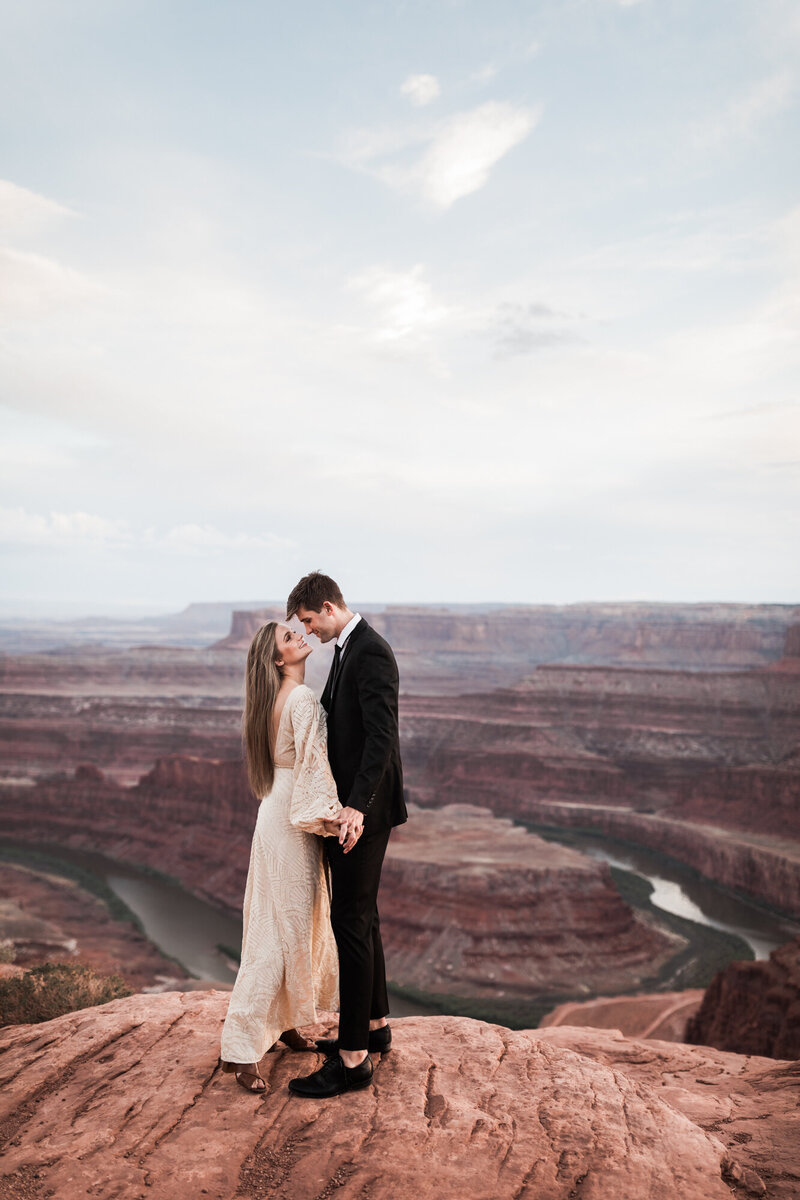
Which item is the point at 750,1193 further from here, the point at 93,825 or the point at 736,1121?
the point at 93,825

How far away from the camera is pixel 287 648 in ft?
12.4

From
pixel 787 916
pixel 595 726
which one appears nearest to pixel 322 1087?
pixel 787 916

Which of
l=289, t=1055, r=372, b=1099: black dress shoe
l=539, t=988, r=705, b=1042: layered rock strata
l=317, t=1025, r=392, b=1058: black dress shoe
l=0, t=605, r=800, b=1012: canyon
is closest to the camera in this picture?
l=289, t=1055, r=372, b=1099: black dress shoe

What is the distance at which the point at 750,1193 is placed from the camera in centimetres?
308

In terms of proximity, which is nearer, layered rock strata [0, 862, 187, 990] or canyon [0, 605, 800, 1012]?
layered rock strata [0, 862, 187, 990]

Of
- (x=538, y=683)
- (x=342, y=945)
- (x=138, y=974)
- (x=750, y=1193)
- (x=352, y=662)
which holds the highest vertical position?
(x=352, y=662)

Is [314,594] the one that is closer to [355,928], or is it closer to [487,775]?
[355,928]

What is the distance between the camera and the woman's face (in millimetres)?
3764

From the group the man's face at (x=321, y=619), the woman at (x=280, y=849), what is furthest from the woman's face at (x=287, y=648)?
the man's face at (x=321, y=619)

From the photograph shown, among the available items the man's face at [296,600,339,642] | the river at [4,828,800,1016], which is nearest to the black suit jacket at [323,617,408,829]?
the man's face at [296,600,339,642]

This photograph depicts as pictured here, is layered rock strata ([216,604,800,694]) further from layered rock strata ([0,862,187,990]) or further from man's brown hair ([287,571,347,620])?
man's brown hair ([287,571,347,620])

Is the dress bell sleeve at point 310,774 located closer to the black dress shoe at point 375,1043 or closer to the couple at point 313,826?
the couple at point 313,826

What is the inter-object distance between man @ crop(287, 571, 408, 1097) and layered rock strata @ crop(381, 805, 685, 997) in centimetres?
2098

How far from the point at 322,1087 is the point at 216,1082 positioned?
0.55 metres
